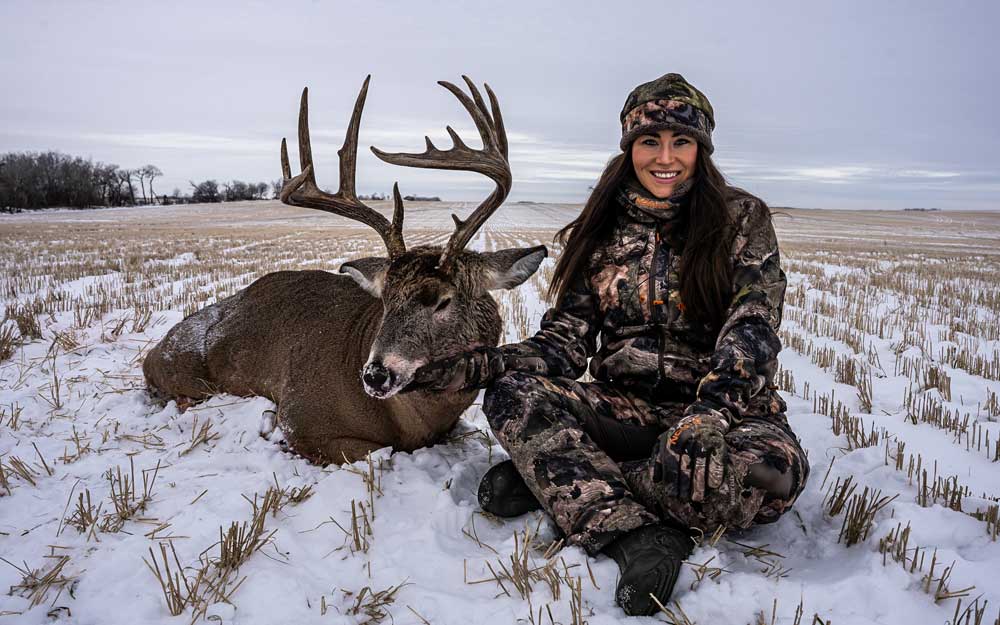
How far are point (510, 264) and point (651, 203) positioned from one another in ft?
2.89

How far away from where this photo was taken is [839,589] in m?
2.31

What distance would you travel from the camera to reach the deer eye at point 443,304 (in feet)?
11.1

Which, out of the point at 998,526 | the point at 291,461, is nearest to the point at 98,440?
the point at 291,461

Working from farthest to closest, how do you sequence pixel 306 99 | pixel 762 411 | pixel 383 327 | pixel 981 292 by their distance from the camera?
pixel 981 292 → pixel 306 99 → pixel 383 327 → pixel 762 411

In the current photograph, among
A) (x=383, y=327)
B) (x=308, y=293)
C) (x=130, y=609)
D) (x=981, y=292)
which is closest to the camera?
(x=130, y=609)

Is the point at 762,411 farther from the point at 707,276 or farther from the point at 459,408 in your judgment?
the point at 459,408

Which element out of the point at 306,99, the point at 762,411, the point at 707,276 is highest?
the point at 306,99

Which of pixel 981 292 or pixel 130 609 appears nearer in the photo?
pixel 130 609

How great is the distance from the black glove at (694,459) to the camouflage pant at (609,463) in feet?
Result: 0.18

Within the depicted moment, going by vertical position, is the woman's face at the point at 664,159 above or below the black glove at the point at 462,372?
above

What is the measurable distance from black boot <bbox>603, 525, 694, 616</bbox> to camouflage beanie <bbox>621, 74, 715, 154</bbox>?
2.12 meters

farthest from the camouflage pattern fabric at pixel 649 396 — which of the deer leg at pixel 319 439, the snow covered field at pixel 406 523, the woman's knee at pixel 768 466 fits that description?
the deer leg at pixel 319 439

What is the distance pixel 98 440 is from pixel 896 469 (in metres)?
4.72

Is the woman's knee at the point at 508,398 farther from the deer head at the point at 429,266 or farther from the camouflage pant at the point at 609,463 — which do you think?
the deer head at the point at 429,266
